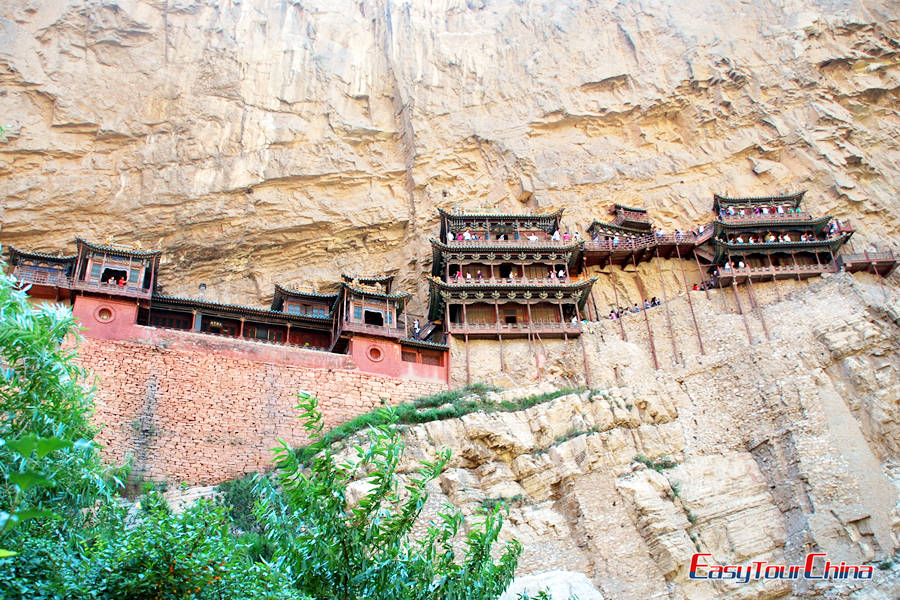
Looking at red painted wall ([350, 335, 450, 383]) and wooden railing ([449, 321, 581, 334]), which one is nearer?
red painted wall ([350, 335, 450, 383])

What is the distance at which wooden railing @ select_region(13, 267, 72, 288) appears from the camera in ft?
92.8

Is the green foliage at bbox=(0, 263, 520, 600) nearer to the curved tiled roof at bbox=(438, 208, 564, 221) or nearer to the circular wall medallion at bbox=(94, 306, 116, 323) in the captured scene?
the circular wall medallion at bbox=(94, 306, 116, 323)

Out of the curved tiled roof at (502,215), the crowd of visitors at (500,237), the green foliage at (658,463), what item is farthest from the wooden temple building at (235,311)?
the green foliage at (658,463)

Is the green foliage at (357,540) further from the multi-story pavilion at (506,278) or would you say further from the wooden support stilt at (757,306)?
the wooden support stilt at (757,306)

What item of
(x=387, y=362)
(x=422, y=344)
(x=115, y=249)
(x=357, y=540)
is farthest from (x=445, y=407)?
(x=357, y=540)

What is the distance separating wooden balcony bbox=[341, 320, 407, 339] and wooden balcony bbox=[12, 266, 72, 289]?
32.3 feet

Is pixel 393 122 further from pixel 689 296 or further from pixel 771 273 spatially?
pixel 771 273

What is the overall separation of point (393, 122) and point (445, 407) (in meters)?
20.0

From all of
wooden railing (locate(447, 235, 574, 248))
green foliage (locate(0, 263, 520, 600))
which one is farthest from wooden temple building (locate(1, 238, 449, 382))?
green foliage (locate(0, 263, 520, 600))

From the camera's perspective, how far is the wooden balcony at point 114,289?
28.3 metres

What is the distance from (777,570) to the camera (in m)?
22.6

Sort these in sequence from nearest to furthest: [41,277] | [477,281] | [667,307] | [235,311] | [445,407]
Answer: [445,407], [41,277], [235,311], [667,307], [477,281]

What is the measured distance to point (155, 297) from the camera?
29969mm

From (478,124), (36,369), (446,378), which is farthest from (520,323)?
(36,369)
